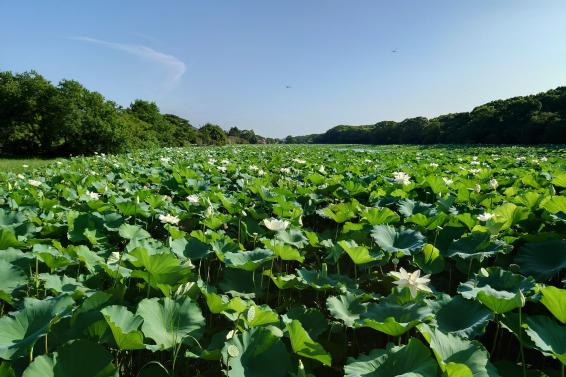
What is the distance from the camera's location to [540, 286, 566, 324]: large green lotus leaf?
3.66 ft

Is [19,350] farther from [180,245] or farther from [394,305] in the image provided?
[394,305]

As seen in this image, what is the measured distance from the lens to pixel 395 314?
1249mm

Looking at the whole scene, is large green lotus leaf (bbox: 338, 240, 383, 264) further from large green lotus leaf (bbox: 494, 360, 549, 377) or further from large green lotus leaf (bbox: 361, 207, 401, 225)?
large green lotus leaf (bbox: 494, 360, 549, 377)

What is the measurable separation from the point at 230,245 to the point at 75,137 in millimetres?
20327

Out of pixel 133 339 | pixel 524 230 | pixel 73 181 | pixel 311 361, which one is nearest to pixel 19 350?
pixel 133 339

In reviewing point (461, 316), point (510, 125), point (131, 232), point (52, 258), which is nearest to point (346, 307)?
point (461, 316)

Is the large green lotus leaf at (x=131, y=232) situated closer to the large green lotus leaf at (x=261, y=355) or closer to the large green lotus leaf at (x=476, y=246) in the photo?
the large green lotus leaf at (x=261, y=355)

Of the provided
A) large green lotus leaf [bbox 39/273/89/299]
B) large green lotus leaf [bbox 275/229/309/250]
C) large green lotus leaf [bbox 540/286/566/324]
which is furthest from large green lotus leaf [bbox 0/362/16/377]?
large green lotus leaf [bbox 540/286/566/324]

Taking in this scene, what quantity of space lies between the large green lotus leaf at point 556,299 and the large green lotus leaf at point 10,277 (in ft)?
6.18

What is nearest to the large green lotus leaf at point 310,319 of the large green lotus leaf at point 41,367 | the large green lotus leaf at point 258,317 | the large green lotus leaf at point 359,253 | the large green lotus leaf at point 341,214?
the large green lotus leaf at point 258,317

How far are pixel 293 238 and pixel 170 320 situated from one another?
3.16 ft

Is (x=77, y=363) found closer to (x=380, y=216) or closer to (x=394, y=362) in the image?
(x=394, y=362)

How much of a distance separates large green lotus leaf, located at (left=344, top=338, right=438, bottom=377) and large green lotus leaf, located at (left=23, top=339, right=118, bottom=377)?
63cm

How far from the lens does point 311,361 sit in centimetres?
128
